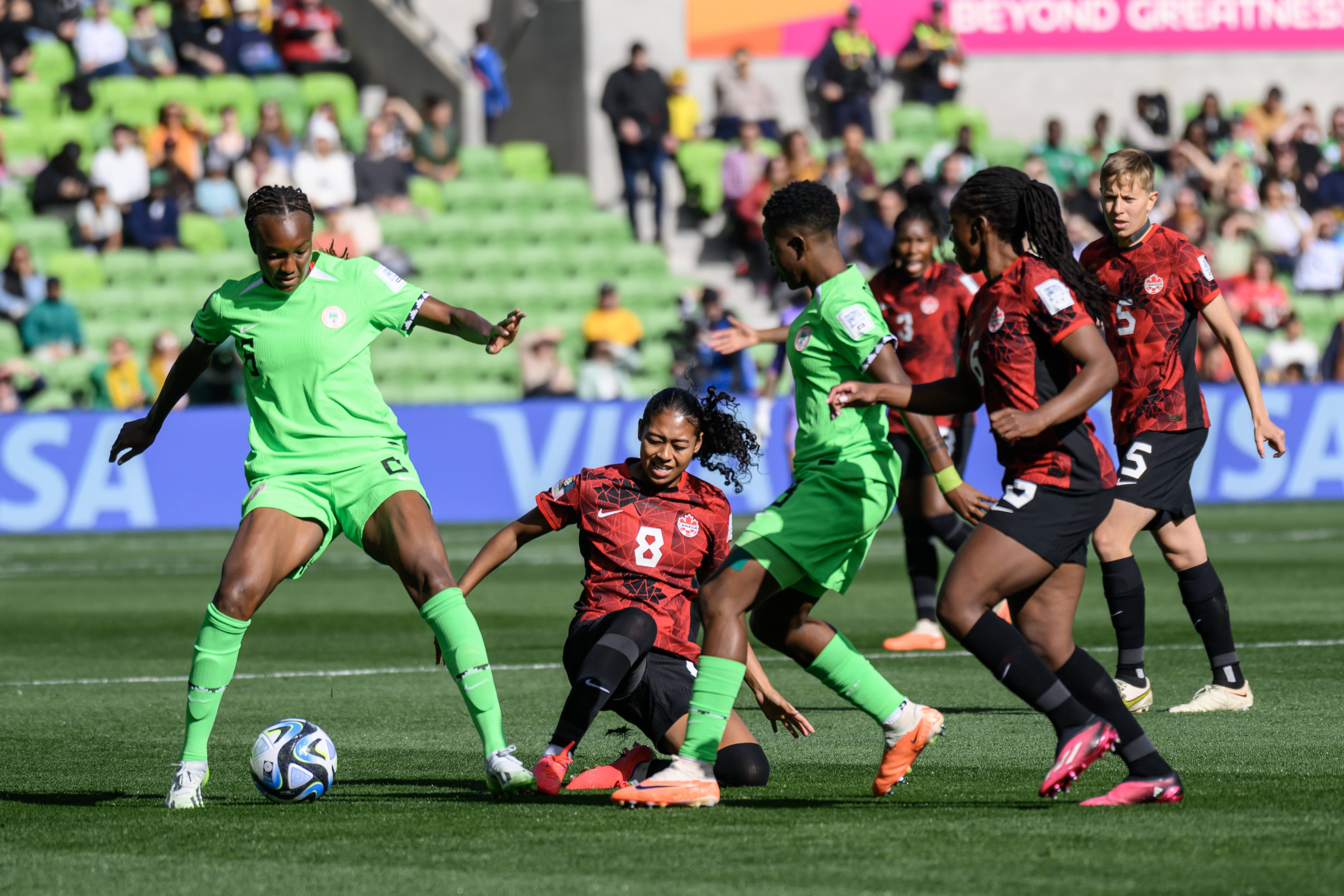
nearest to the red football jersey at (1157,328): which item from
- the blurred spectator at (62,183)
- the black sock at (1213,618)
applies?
the black sock at (1213,618)

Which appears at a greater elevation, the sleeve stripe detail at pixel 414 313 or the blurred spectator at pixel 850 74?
the blurred spectator at pixel 850 74

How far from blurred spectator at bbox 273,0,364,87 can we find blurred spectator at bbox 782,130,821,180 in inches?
232

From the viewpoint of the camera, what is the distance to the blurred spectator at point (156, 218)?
2098cm

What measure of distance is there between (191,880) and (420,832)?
2.52ft

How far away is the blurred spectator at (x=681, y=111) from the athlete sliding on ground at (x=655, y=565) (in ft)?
58.1

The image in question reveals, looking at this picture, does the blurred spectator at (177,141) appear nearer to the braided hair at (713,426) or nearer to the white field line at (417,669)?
the white field line at (417,669)

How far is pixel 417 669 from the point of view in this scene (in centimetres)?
976

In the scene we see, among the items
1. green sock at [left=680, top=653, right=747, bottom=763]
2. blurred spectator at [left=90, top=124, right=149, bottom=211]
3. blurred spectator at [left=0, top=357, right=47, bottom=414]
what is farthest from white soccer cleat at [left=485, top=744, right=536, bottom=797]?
blurred spectator at [left=90, top=124, right=149, bottom=211]

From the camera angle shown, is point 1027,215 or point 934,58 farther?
point 934,58

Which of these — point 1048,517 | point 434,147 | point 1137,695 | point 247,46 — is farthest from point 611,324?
point 1048,517

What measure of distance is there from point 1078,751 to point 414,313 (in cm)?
267

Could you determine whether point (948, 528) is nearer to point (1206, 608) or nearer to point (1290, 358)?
point (1206, 608)

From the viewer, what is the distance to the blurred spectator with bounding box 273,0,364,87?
941 inches

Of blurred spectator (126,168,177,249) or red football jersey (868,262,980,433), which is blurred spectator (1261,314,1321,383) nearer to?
blurred spectator (126,168,177,249)
